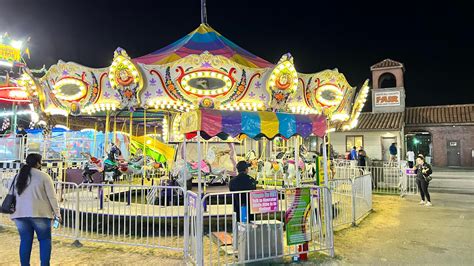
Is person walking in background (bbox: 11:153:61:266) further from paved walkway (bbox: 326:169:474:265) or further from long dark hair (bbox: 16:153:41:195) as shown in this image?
paved walkway (bbox: 326:169:474:265)

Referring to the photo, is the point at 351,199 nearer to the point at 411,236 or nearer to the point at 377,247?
the point at 411,236

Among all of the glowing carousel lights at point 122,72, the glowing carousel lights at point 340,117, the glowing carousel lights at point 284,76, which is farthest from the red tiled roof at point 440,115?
the glowing carousel lights at point 122,72

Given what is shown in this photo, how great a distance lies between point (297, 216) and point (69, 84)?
7.73 meters

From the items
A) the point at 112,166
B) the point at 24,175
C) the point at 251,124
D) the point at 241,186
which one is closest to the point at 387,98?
the point at 112,166

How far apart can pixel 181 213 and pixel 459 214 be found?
8145mm

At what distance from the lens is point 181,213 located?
7617mm

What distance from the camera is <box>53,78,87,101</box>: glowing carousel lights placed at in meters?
9.61

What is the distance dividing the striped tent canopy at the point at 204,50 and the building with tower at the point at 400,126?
644 inches

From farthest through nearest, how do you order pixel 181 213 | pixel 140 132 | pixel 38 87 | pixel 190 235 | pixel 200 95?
pixel 140 132
pixel 38 87
pixel 200 95
pixel 181 213
pixel 190 235

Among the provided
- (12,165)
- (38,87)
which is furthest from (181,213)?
(12,165)

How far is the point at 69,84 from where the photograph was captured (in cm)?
970

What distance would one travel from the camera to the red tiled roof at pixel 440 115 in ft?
83.3

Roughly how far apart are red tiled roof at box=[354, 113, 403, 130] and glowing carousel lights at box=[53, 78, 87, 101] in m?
20.7

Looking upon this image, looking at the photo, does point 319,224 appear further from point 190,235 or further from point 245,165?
point 190,235
